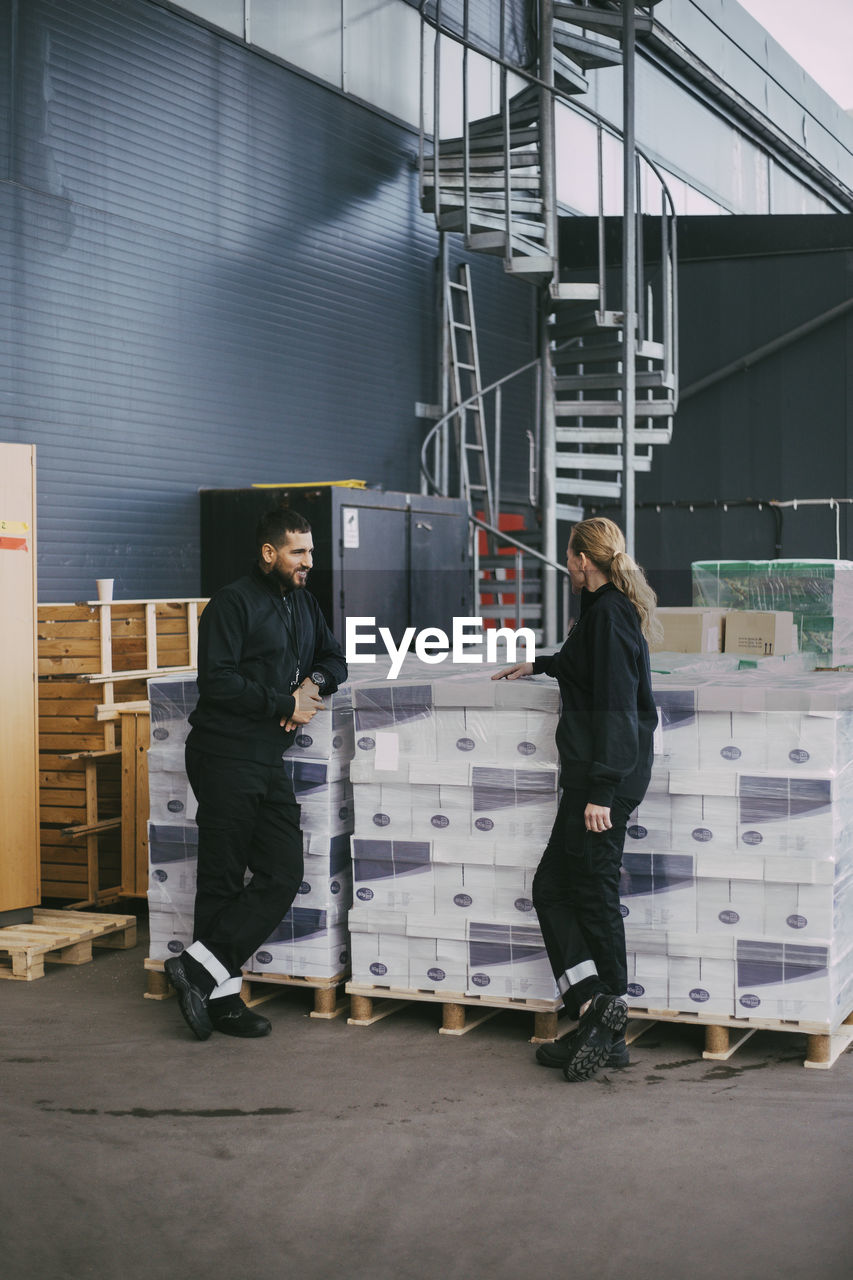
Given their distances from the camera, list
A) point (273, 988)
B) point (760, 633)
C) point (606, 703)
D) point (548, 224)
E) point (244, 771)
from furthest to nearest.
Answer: point (548, 224)
point (760, 633)
point (273, 988)
point (244, 771)
point (606, 703)

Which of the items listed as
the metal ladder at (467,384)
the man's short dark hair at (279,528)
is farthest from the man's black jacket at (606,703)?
the metal ladder at (467,384)

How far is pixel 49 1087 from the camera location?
4.28 metres

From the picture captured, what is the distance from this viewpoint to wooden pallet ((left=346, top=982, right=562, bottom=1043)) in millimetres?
4715

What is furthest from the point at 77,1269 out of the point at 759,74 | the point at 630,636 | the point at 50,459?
the point at 759,74

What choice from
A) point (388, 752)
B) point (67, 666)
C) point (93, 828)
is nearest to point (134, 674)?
point (67, 666)

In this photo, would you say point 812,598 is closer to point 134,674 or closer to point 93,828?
point 134,674

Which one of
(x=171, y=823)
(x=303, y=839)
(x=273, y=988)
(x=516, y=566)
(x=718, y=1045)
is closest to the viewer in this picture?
(x=718, y=1045)

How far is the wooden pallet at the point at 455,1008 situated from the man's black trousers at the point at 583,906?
0.26 m

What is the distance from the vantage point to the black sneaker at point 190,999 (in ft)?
15.4

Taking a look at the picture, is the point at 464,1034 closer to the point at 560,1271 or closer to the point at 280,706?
the point at 280,706

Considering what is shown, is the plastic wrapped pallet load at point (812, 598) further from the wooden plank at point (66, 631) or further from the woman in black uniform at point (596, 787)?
the wooden plank at point (66, 631)

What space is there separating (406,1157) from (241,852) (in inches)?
56.3

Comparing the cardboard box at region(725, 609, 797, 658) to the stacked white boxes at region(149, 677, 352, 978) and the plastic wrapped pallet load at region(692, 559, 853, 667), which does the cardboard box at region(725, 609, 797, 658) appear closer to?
the plastic wrapped pallet load at region(692, 559, 853, 667)

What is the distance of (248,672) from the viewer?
4773 millimetres
